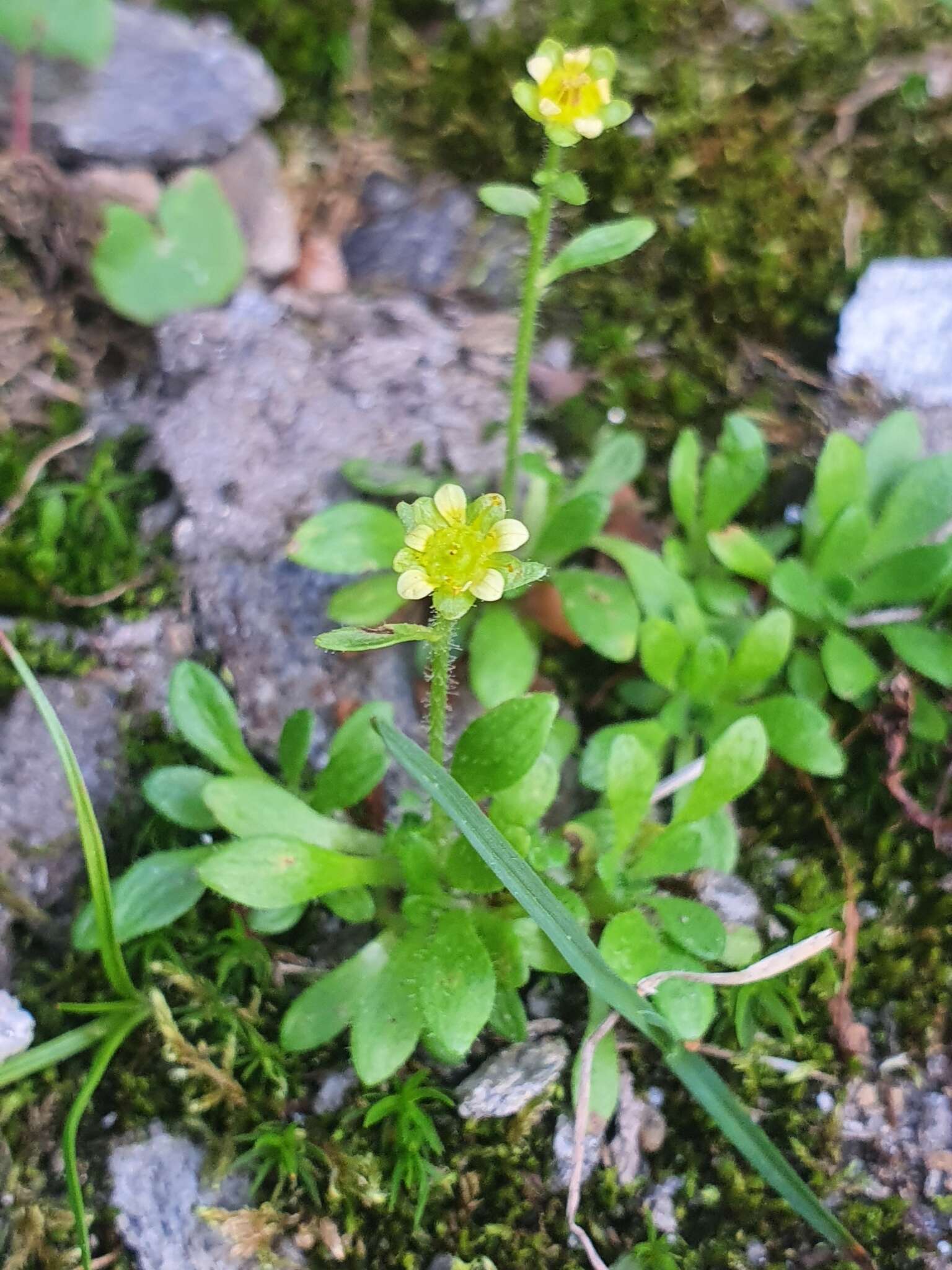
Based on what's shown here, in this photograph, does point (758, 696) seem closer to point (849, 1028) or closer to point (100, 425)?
point (849, 1028)

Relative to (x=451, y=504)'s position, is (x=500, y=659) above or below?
below

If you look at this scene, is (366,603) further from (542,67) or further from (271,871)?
(542,67)

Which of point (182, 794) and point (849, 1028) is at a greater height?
point (182, 794)

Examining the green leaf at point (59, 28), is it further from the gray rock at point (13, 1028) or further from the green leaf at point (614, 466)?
the gray rock at point (13, 1028)

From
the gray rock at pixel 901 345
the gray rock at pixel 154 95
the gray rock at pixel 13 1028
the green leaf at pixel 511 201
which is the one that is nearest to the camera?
the gray rock at pixel 13 1028

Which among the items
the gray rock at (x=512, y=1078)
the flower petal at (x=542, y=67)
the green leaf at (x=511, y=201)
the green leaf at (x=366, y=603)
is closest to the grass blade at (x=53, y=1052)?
the gray rock at (x=512, y=1078)

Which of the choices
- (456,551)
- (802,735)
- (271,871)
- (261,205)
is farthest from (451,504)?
(261,205)

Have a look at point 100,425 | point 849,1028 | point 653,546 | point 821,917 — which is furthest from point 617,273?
point 849,1028
